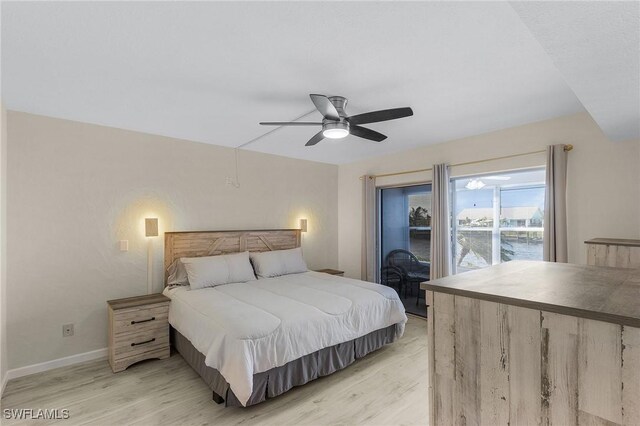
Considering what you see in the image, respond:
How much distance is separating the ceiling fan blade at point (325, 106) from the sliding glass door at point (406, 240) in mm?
2579

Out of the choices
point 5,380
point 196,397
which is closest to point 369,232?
point 196,397

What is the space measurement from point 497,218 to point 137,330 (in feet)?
14.6

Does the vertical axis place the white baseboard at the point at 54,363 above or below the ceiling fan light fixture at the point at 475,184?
below

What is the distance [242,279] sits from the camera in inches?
152

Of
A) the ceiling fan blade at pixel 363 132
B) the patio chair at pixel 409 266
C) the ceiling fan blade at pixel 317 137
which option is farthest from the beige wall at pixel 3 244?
the patio chair at pixel 409 266

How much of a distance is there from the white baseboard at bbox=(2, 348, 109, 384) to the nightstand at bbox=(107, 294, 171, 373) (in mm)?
318

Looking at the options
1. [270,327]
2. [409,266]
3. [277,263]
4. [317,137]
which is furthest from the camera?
[409,266]

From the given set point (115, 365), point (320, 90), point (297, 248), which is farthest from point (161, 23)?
point (297, 248)

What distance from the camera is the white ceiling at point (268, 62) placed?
159cm

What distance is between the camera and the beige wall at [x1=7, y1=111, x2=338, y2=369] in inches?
115

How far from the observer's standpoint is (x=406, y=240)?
16.2 feet

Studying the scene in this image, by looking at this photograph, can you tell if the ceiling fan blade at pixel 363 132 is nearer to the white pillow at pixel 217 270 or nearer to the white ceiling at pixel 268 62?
the white ceiling at pixel 268 62

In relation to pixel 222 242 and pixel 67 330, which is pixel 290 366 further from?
pixel 67 330

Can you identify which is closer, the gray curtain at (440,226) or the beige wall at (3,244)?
the beige wall at (3,244)
